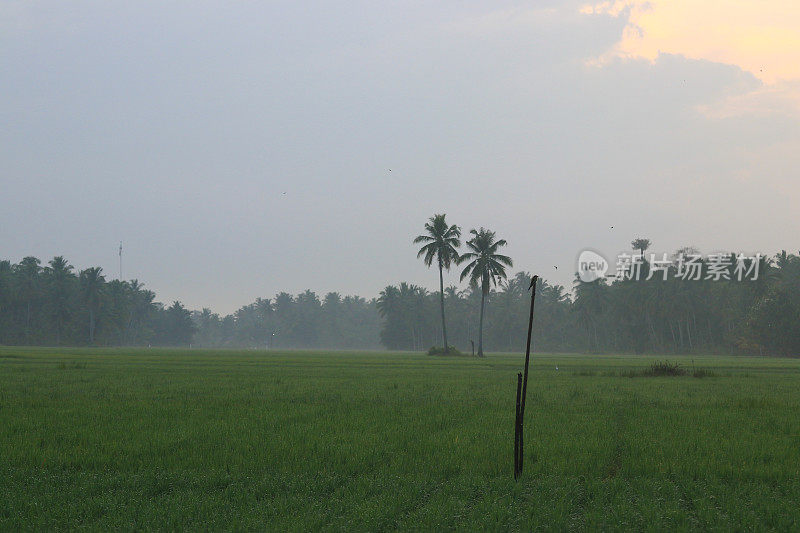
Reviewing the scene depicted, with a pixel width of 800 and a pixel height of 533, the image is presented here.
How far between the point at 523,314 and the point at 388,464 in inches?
6010

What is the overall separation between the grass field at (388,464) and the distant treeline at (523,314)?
310 feet

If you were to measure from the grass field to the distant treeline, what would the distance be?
94.6 meters

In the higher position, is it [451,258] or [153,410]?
[451,258]

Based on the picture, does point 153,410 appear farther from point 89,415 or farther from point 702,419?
point 702,419

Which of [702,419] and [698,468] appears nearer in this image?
[698,468]

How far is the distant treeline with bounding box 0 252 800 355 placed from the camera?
108m

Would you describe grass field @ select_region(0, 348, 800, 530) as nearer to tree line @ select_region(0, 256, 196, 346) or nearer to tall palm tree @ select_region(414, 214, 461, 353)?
tall palm tree @ select_region(414, 214, 461, 353)

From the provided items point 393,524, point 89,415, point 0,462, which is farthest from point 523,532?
point 89,415

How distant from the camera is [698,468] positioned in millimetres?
11641

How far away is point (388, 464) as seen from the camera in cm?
1194

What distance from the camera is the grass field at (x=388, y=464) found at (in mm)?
8914

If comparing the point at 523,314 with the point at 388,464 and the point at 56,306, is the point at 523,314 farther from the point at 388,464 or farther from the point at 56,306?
the point at 388,464

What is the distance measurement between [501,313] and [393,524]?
15531 centimetres

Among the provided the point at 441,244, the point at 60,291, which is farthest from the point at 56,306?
the point at 441,244
